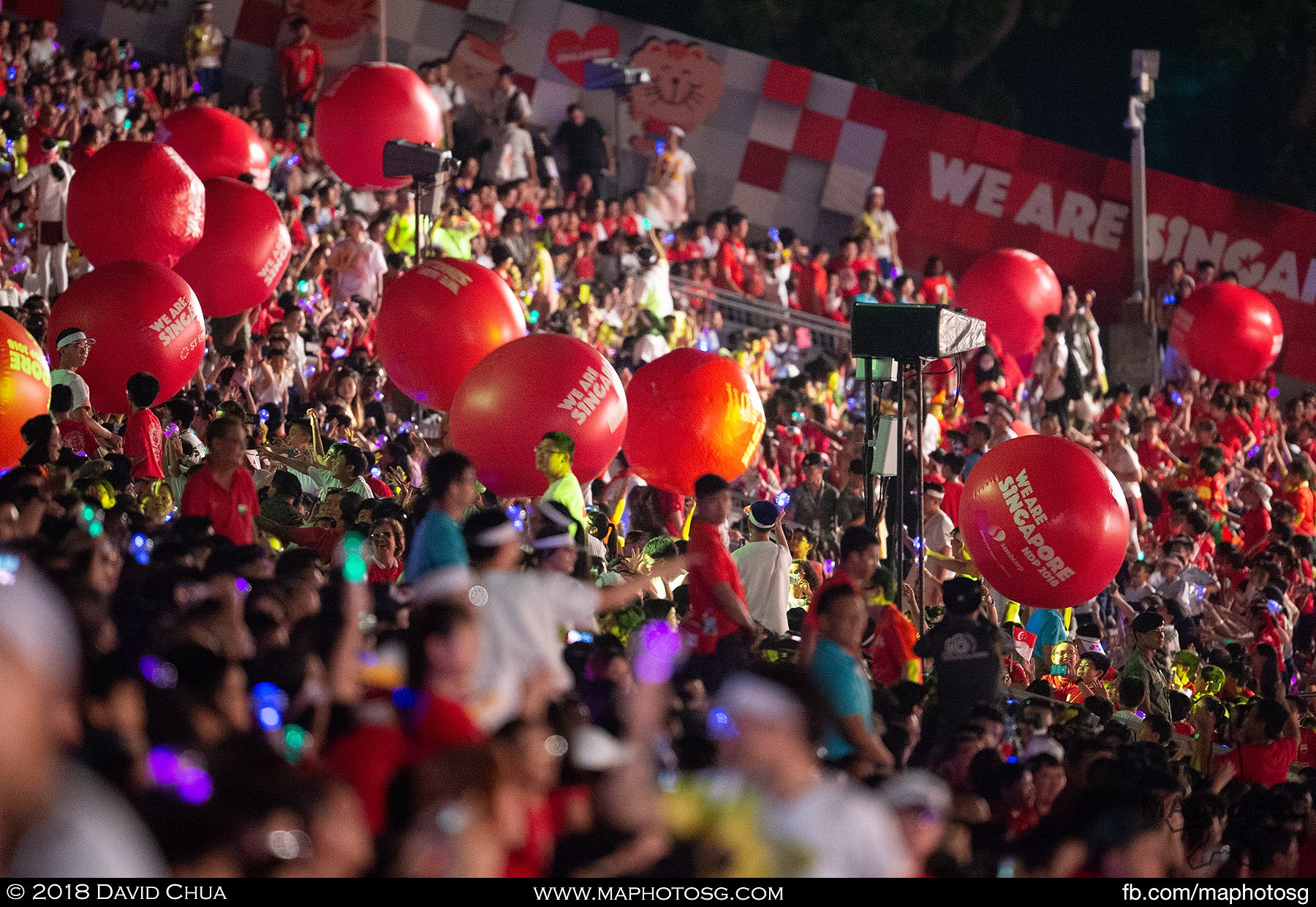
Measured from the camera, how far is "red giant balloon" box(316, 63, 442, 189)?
9.60 m

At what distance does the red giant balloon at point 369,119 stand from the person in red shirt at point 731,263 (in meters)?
4.71

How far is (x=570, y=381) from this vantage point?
6.88 m

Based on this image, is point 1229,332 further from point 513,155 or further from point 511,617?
point 511,617

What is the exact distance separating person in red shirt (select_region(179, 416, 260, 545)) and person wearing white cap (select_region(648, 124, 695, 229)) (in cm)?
939

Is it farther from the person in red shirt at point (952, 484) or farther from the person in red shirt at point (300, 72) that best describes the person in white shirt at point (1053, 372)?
the person in red shirt at point (300, 72)

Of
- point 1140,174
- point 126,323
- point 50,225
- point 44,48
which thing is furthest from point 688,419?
point 1140,174

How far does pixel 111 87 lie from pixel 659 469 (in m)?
6.76

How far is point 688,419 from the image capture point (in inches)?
299

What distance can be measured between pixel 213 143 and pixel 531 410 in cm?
427

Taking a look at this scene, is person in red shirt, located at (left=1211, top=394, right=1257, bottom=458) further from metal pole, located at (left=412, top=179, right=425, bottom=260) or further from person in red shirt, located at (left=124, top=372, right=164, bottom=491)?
person in red shirt, located at (left=124, top=372, right=164, bottom=491)

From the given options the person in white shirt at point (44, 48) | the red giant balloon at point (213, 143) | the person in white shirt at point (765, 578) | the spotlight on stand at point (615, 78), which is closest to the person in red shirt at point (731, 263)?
the spotlight on stand at point (615, 78)

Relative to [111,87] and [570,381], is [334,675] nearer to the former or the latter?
[570,381]

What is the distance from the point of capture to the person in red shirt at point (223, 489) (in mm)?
5984

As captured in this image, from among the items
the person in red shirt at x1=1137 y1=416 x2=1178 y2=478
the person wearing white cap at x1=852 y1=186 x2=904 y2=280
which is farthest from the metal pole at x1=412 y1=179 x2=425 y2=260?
the person wearing white cap at x1=852 y1=186 x2=904 y2=280
